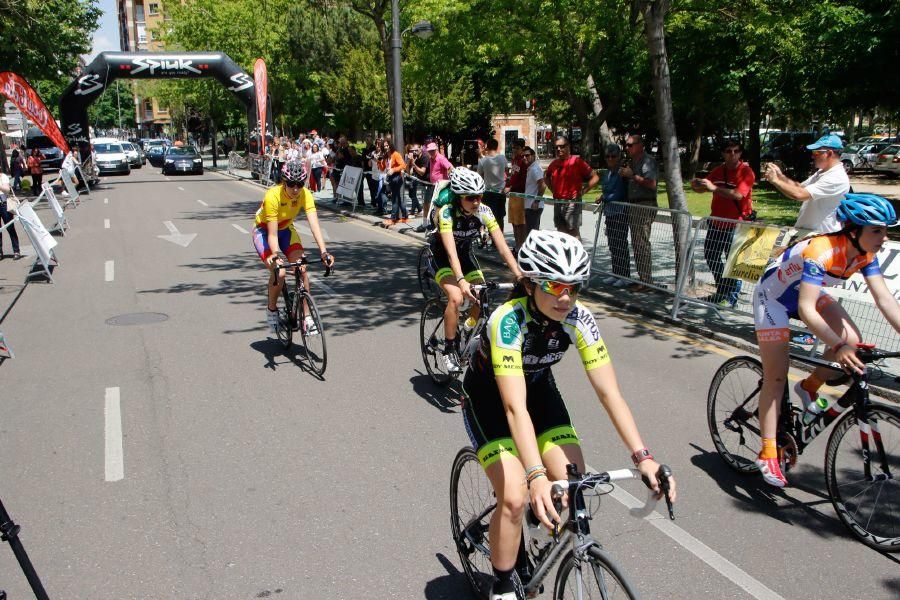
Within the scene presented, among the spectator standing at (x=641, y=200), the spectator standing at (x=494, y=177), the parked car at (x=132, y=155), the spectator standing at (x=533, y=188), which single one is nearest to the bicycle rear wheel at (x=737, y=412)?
the spectator standing at (x=641, y=200)

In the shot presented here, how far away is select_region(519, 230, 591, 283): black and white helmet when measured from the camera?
299 cm

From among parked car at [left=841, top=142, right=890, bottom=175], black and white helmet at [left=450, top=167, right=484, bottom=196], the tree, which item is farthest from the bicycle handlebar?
parked car at [left=841, top=142, right=890, bottom=175]

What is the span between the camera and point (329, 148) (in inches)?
1258

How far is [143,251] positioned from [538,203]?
26.0 feet

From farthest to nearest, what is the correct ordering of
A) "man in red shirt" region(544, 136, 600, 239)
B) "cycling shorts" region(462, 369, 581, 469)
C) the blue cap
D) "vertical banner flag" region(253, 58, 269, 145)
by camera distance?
"vertical banner flag" region(253, 58, 269, 145) → "man in red shirt" region(544, 136, 600, 239) → the blue cap → "cycling shorts" region(462, 369, 581, 469)

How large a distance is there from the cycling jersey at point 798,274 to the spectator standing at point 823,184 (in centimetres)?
241

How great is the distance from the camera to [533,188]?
13.1m

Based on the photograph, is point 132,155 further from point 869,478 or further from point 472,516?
point 869,478

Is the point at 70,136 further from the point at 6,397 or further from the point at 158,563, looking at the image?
the point at 158,563

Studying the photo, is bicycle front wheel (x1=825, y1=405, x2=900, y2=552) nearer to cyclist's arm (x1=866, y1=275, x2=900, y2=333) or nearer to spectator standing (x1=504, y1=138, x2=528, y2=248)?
cyclist's arm (x1=866, y1=275, x2=900, y2=333)

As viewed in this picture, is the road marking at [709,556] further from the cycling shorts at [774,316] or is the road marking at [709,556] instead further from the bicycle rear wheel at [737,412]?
the cycling shorts at [774,316]

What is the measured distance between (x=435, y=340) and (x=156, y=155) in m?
51.2

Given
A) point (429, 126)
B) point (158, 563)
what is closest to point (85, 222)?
point (158, 563)

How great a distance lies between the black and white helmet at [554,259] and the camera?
9.82 ft
